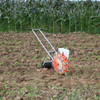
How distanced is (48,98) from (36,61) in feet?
7.69

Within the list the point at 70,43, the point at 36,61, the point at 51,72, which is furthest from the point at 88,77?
the point at 70,43

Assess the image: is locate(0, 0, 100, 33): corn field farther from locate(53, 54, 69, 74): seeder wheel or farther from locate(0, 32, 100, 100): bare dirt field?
locate(53, 54, 69, 74): seeder wheel

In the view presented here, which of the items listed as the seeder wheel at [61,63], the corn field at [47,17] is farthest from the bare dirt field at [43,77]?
the corn field at [47,17]

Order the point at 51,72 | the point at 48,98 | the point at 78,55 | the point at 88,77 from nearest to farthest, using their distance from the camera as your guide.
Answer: the point at 48,98
the point at 88,77
the point at 51,72
the point at 78,55

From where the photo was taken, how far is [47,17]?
33.2ft

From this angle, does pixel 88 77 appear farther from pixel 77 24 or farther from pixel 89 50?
pixel 77 24

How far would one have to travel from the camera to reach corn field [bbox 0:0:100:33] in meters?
9.79

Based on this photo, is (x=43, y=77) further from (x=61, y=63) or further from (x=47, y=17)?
→ (x=47, y=17)

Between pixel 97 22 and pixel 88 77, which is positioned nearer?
pixel 88 77

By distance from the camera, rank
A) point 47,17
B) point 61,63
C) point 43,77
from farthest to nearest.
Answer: point 47,17
point 43,77
point 61,63

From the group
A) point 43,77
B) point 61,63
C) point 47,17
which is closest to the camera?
point 61,63

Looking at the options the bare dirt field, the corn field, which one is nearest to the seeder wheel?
the bare dirt field

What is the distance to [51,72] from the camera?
410cm

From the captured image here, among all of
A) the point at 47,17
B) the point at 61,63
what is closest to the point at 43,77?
the point at 61,63
